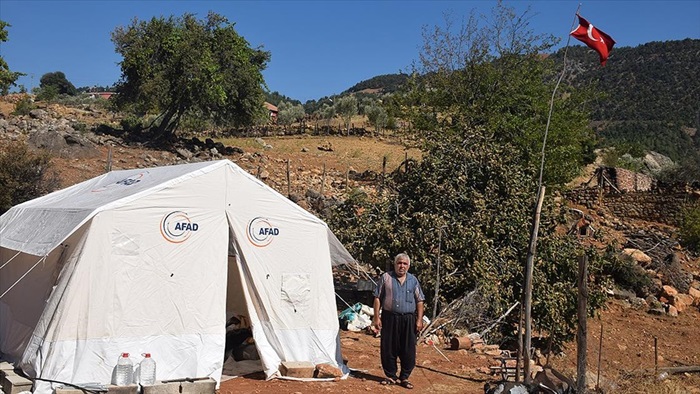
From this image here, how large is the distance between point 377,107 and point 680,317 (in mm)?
34031

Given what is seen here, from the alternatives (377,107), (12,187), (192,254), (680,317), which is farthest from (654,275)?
(377,107)

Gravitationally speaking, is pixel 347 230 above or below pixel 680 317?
above

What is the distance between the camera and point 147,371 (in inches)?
269

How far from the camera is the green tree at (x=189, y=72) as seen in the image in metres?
25.7

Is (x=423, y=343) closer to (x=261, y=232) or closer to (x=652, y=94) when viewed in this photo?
(x=261, y=232)

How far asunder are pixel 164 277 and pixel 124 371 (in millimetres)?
1106

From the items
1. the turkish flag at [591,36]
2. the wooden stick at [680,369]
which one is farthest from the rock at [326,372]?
the wooden stick at [680,369]

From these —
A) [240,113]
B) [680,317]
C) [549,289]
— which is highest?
[240,113]

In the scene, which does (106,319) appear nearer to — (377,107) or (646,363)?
(646,363)

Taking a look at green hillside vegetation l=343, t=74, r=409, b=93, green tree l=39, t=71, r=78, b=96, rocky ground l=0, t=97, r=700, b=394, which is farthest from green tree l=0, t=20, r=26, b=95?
green hillside vegetation l=343, t=74, r=409, b=93

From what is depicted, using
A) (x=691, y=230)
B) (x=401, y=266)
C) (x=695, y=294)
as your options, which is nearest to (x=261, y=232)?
(x=401, y=266)

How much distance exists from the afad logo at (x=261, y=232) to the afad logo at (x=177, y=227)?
68cm

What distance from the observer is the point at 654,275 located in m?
18.1

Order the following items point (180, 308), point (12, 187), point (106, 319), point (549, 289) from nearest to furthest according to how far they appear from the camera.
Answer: point (106, 319) < point (180, 308) < point (549, 289) < point (12, 187)
